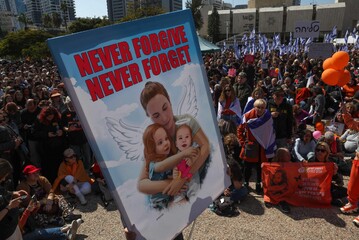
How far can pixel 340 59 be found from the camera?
530cm

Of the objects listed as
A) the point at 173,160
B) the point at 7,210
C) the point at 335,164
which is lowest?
the point at 335,164

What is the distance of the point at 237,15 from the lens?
70938 mm

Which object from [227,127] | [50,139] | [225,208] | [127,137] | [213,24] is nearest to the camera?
[127,137]

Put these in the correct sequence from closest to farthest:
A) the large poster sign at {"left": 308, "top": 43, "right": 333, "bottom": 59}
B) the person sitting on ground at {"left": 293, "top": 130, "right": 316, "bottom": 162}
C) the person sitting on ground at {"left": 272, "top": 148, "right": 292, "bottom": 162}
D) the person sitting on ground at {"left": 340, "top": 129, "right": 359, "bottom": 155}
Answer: the person sitting on ground at {"left": 272, "top": 148, "right": 292, "bottom": 162}, the person sitting on ground at {"left": 293, "top": 130, "right": 316, "bottom": 162}, the person sitting on ground at {"left": 340, "top": 129, "right": 359, "bottom": 155}, the large poster sign at {"left": 308, "top": 43, "right": 333, "bottom": 59}

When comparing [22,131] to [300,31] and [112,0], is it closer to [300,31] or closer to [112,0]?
[300,31]

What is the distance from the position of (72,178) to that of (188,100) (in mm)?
4049

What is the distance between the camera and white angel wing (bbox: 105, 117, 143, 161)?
1.45 metres

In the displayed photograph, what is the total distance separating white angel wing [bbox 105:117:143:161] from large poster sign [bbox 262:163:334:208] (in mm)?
3689

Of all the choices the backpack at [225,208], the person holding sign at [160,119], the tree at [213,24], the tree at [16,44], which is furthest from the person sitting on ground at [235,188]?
the tree at [213,24]

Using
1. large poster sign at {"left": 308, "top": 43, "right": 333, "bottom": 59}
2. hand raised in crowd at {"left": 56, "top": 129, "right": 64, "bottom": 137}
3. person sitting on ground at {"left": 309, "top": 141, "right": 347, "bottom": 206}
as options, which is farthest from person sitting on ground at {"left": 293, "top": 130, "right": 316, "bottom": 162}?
large poster sign at {"left": 308, "top": 43, "right": 333, "bottom": 59}

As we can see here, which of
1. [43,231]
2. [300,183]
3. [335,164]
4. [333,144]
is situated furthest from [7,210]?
[333,144]

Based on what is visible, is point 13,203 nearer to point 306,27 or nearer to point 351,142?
point 351,142

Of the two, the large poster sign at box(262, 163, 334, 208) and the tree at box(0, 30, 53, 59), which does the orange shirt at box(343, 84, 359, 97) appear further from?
the tree at box(0, 30, 53, 59)

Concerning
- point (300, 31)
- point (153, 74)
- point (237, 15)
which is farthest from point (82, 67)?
point (237, 15)
